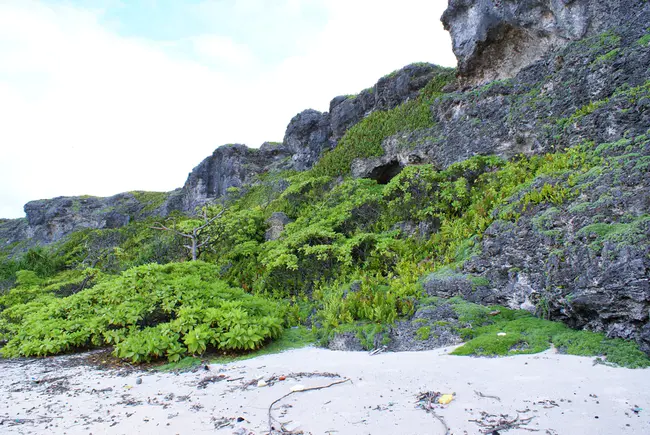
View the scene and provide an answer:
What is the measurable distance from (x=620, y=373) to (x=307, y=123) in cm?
2462

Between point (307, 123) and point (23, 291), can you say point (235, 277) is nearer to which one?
point (23, 291)

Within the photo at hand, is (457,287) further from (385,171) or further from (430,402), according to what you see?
(385,171)

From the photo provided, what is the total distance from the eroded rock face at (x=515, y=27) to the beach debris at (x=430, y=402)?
14.4 meters

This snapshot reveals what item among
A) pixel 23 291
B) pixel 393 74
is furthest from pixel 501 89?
pixel 23 291

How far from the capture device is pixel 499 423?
329 centimetres

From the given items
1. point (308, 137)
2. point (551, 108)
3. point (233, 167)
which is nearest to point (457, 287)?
point (551, 108)

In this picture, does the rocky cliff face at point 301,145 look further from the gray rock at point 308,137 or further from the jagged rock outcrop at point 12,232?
the jagged rock outcrop at point 12,232

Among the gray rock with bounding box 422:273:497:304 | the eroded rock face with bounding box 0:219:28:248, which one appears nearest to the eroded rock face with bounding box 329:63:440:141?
the gray rock with bounding box 422:273:497:304

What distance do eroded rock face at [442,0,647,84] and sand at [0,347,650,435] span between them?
1313cm

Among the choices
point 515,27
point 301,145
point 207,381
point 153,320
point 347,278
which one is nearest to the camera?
point 207,381

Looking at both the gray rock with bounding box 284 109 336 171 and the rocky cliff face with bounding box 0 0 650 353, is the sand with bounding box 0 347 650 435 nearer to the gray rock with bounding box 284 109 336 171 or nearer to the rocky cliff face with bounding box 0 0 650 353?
the rocky cliff face with bounding box 0 0 650 353

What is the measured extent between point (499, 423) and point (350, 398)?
1.59 m

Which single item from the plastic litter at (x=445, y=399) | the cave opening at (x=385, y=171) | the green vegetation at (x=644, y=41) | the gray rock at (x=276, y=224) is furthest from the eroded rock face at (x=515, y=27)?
the plastic litter at (x=445, y=399)

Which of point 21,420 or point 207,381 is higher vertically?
point 21,420
